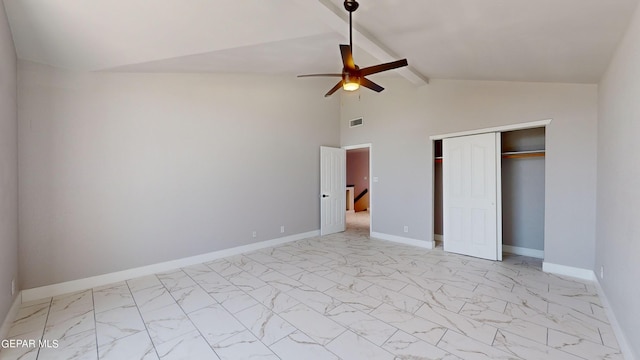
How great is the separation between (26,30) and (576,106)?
6.16m

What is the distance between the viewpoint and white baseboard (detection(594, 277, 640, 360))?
195cm

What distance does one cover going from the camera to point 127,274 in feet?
11.8

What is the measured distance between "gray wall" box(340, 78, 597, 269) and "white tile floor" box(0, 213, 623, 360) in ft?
2.61

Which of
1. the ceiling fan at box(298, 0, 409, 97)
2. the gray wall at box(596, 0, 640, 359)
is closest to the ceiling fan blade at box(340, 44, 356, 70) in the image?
the ceiling fan at box(298, 0, 409, 97)

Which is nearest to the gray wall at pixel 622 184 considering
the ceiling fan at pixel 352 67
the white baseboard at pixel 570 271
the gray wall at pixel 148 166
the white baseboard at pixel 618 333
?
the white baseboard at pixel 618 333

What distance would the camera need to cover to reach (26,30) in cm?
253

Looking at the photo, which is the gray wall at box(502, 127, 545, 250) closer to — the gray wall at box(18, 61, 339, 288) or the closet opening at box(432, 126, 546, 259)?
the closet opening at box(432, 126, 546, 259)

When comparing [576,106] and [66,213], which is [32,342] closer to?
[66,213]

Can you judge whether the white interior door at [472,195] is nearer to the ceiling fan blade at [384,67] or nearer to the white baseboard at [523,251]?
the white baseboard at [523,251]

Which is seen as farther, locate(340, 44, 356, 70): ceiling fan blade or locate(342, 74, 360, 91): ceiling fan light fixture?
locate(342, 74, 360, 91): ceiling fan light fixture

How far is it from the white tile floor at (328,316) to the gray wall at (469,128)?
795 mm

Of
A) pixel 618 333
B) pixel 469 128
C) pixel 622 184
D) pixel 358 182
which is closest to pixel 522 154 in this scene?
pixel 469 128

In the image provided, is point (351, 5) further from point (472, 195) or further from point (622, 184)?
point (472, 195)

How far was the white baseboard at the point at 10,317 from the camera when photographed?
2.30m
